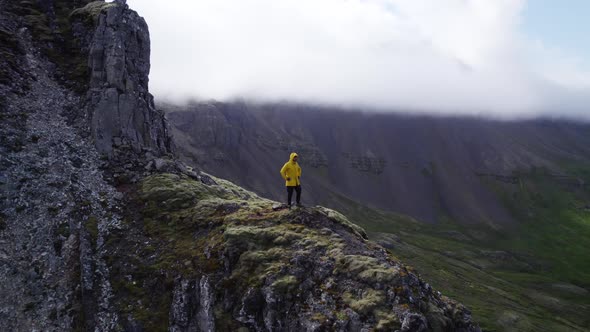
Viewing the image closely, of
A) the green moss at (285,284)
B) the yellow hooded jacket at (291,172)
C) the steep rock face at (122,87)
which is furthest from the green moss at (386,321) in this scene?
the steep rock face at (122,87)

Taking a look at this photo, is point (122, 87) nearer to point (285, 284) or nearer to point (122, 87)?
point (122, 87)

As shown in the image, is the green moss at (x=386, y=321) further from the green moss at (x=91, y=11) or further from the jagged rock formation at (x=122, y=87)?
the green moss at (x=91, y=11)

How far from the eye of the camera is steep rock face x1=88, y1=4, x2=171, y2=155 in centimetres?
3928

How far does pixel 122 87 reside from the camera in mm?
43188

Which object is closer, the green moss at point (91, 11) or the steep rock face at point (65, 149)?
the steep rock face at point (65, 149)

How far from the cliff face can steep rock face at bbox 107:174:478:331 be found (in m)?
0.08

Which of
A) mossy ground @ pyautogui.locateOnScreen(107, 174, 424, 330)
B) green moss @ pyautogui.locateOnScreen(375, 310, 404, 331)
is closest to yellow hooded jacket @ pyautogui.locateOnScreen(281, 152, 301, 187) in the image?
mossy ground @ pyautogui.locateOnScreen(107, 174, 424, 330)

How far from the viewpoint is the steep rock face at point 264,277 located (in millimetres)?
22094

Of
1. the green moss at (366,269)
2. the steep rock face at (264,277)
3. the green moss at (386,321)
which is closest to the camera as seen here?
the green moss at (386,321)

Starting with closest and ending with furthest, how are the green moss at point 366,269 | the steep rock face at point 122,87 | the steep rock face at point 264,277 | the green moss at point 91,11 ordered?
the steep rock face at point 264,277, the green moss at point 366,269, the steep rock face at point 122,87, the green moss at point 91,11

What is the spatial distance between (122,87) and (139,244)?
21388mm

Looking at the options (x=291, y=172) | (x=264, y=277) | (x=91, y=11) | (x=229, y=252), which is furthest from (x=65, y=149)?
(x=91, y=11)

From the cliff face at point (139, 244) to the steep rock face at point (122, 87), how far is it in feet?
0.69

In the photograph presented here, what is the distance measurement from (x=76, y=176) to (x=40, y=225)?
5.82 meters
